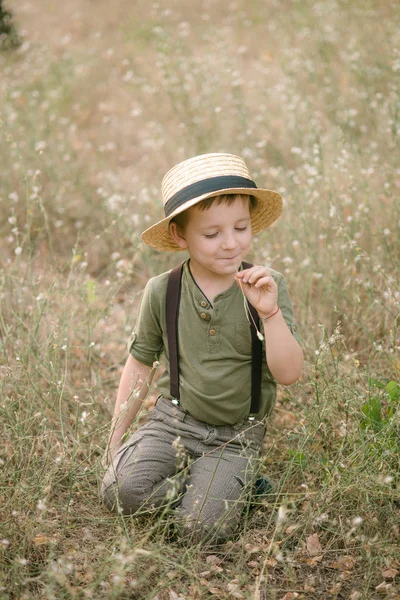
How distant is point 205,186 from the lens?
7.45 ft

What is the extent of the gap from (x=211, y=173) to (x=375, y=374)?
49.6 inches

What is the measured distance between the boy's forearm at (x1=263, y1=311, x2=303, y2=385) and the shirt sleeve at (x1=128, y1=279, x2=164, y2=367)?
52cm

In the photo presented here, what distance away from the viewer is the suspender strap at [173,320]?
2.52 metres

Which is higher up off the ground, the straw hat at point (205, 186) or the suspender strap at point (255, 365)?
the straw hat at point (205, 186)

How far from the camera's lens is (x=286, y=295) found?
8.11 feet

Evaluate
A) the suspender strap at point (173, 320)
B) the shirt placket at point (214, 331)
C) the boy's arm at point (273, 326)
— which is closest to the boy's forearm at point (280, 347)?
the boy's arm at point (273, 326)

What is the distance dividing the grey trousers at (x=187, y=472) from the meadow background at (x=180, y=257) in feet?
0.28

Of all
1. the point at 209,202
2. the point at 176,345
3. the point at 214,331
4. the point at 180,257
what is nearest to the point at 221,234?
the point at 209,202

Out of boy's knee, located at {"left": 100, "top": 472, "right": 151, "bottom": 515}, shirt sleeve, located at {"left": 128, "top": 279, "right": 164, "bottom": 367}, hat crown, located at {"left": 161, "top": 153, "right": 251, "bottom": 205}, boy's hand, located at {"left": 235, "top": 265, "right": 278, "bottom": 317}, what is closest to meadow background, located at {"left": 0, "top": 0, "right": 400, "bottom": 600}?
boy's knee, located at {"left": 100, "top": 472, "right": 151, "bottom": 515}

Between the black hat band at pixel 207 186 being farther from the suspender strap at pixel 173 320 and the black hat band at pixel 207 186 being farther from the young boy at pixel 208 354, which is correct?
the suspender strap at pixel 173 320

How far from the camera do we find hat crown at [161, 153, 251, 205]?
2.33 m

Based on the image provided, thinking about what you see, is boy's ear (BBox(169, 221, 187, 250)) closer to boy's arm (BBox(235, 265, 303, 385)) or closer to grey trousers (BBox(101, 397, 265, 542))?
boy's arm (BBox(235, 265, 303, 385))

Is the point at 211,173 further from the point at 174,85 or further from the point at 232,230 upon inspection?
the point at 174,85

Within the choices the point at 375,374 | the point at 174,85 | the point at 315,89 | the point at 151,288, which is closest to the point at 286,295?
the point at 151,288
